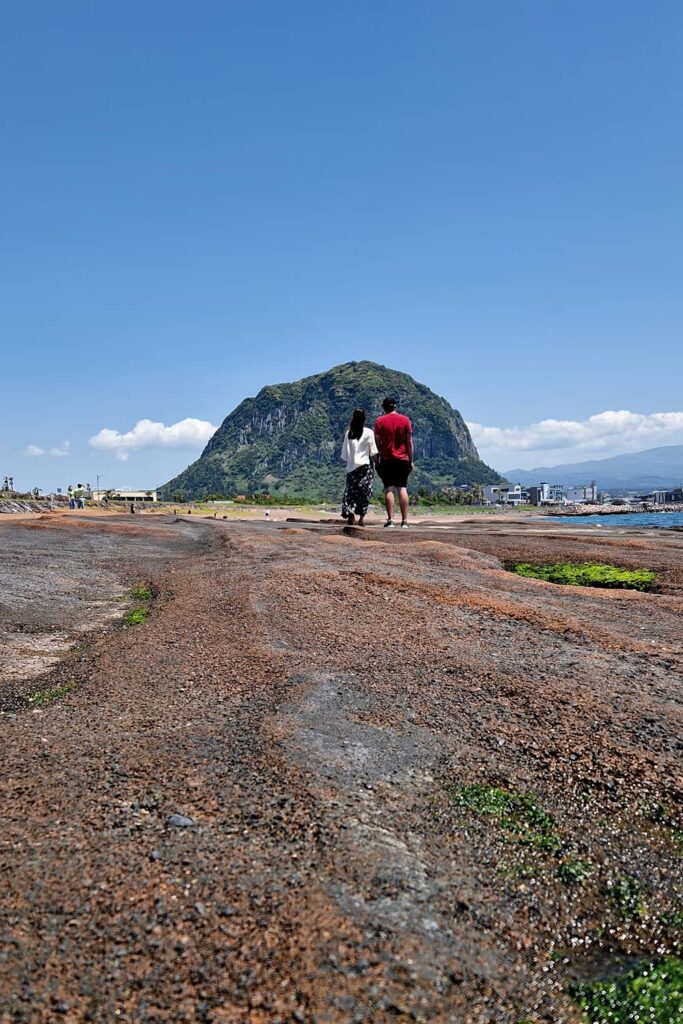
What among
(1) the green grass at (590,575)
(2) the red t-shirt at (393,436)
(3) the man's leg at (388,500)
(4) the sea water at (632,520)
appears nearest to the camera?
(1) the green grass at (590,575)

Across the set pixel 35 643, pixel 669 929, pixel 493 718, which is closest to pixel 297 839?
pixel 669 929

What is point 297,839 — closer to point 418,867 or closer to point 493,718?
point 418,867

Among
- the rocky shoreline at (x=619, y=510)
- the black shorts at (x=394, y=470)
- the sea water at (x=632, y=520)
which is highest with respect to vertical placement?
the black shorts at (x=394, y=470)

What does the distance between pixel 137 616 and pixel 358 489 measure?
7996 millimetres

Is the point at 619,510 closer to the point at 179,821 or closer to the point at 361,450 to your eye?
the point at 361,450

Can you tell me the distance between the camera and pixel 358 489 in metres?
12.8

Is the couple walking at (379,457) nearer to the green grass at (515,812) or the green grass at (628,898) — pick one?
the green grass at (515,812)

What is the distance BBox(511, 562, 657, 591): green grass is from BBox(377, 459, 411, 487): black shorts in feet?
15.3

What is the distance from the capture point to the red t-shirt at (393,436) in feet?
39.3

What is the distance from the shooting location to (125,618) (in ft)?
16.9

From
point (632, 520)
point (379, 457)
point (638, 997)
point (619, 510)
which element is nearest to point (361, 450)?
point (379, 457)

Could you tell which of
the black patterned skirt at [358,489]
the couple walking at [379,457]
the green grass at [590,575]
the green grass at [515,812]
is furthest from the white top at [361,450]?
the green grass at [515,812]

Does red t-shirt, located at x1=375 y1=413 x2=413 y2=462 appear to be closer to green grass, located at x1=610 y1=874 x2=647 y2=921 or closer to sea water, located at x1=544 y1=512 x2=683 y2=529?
sea water, located at x1=544 y1=512 x2=683 y2=529

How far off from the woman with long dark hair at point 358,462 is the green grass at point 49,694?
9.16 metres
